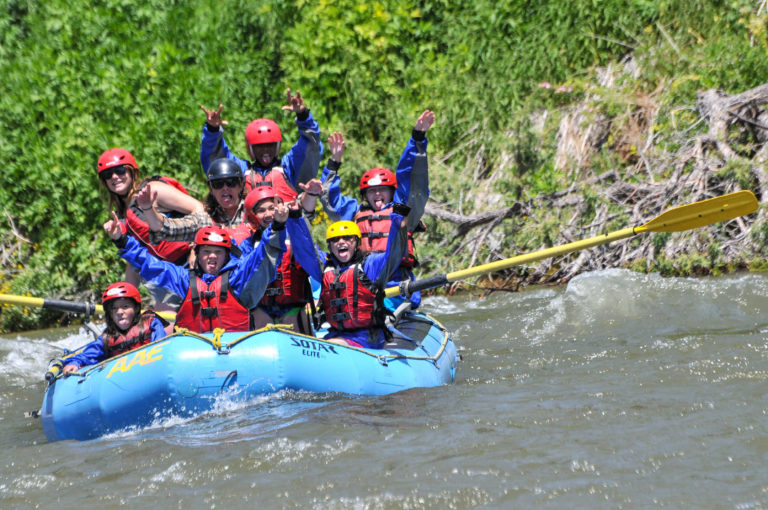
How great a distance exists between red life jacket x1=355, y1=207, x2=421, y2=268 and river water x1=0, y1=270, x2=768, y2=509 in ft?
2.92

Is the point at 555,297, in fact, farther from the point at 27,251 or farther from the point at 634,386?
the point at 27,251

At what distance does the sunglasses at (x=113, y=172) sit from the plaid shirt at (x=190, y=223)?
0.37m

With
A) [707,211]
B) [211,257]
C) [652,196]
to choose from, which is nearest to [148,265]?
[211,257]

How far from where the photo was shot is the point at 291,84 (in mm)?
11641

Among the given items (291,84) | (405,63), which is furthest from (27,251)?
(405,63)

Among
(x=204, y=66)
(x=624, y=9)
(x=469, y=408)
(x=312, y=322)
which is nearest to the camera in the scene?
(x=469, y=408)

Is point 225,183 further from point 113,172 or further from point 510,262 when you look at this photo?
point 510,262

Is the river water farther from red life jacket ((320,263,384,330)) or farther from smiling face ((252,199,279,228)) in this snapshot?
smiling face ((252,199,279,228))

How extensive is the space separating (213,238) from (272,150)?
4.56ft

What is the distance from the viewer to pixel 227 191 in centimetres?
544

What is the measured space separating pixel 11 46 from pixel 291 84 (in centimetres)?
368

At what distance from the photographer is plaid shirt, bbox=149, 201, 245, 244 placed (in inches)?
214

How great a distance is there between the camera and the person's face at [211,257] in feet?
16.2

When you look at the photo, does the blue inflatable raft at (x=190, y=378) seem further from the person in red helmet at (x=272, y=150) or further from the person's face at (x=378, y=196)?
the person's face at (x=378, y=196)
